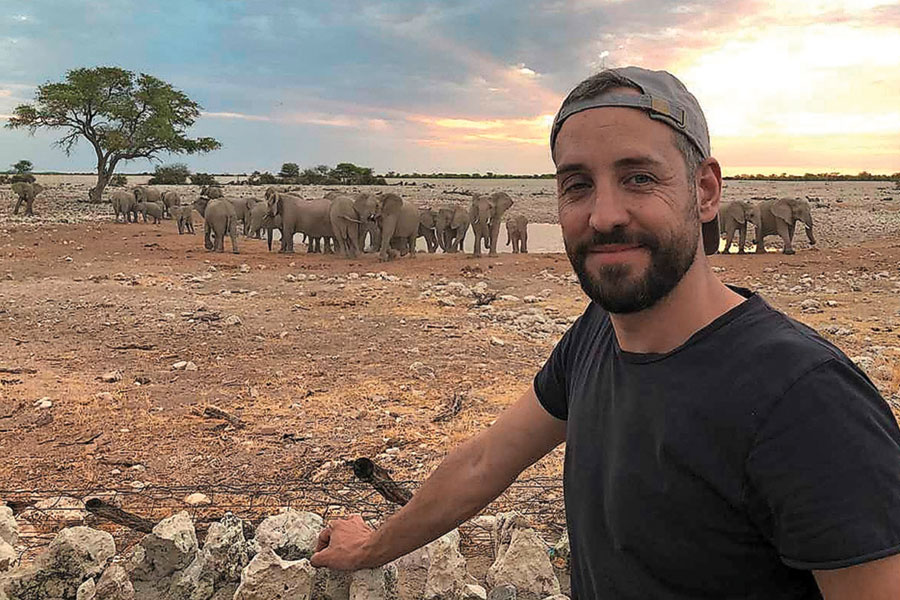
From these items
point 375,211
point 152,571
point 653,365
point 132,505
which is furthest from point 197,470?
point 375,211

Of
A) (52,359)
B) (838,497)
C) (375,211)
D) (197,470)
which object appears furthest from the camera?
(375,211)

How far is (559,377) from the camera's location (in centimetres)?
181

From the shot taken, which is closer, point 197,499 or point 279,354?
point 197,499

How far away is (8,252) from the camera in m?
15.1

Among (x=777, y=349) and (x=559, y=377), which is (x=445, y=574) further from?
(x=777, y=349)

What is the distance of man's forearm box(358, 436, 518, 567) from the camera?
1.96 metres

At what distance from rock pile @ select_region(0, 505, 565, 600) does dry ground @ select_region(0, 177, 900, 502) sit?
144 cm

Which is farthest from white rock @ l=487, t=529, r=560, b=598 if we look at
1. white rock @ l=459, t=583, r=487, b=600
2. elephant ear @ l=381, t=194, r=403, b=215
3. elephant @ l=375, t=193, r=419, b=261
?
elephant ear @ l=381, t=194, r=403, b=215

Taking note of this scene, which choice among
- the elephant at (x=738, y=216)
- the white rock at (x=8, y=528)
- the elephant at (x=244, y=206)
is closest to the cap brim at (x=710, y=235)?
the white rock at (x=8, y=528)

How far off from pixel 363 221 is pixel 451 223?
303 centimetres

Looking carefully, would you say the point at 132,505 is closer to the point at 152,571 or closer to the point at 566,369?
the point at 152,571

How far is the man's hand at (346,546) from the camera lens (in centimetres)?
219

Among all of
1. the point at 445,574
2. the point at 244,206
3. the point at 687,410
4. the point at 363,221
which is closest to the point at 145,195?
the point at 244,206

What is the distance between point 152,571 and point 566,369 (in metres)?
2.05
